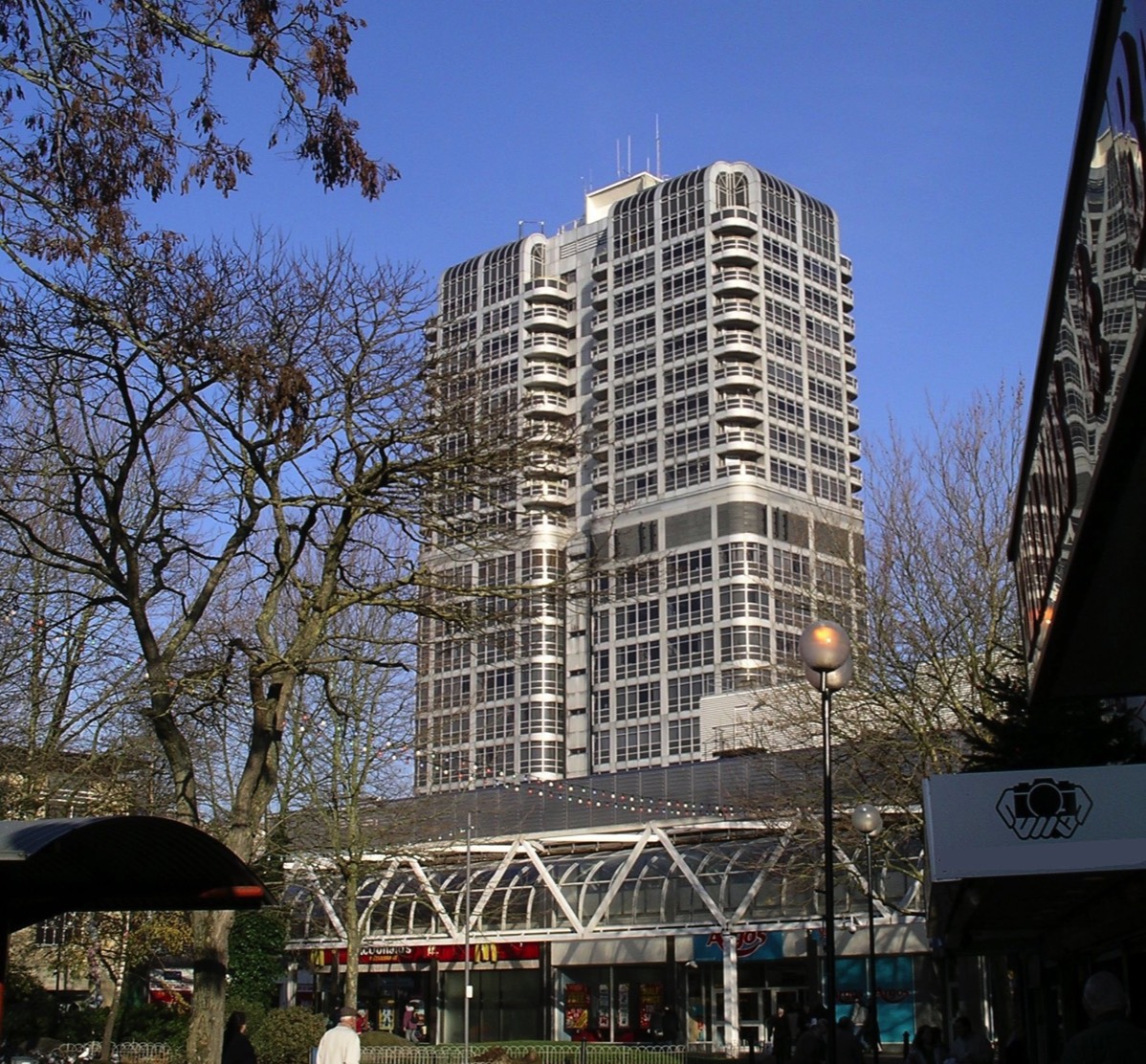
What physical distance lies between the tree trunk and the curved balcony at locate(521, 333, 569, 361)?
88.0m

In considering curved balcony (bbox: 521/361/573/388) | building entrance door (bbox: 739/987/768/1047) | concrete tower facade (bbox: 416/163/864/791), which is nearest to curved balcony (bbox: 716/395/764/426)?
concrete tower facade (bbox: 416/163/864/791)

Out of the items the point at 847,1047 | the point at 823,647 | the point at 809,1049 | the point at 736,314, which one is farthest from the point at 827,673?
the point at 736,314

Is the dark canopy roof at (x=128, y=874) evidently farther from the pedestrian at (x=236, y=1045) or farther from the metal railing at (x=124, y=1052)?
the metal railing at (x=124, y=1052)

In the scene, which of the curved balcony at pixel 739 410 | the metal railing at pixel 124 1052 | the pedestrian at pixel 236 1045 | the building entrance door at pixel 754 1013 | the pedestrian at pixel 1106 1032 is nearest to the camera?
the pedestrian at pixel 1106 1032

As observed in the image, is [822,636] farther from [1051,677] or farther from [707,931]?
[707,931]

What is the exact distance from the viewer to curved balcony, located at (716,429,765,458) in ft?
294

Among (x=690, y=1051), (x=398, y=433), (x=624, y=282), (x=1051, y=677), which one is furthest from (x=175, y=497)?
(x=624, y=282)

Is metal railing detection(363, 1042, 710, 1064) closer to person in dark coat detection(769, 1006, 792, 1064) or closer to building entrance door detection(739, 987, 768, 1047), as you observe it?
person in dark coat detection(769, 1006, 792, 1064)

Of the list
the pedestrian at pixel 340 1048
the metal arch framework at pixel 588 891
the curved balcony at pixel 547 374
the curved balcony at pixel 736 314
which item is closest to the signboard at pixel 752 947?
the metal arch framework at pixel 588 891

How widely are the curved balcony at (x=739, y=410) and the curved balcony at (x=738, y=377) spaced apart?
0.64 metres

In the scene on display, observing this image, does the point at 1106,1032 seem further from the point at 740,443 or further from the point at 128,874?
the point at 740,443

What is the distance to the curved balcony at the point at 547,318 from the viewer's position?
101 metres

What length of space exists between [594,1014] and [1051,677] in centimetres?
3830

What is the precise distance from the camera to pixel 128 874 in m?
9.47
